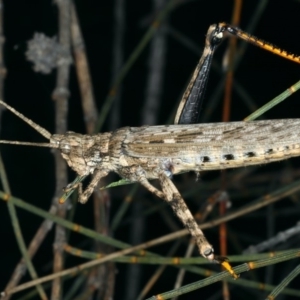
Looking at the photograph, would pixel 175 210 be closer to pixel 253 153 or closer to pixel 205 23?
pixel 253 153

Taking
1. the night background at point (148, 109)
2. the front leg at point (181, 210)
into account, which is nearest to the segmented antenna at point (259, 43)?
the front leg at point (181, 210)

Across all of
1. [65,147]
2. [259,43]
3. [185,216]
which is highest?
[259,43]

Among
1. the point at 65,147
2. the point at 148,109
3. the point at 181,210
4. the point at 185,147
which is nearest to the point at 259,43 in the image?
the point at 185,147

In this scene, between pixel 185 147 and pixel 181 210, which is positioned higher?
pixel 185 147

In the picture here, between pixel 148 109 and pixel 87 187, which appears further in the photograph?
pixel 148 109

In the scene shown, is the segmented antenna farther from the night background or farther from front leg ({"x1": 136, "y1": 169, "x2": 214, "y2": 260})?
the night background

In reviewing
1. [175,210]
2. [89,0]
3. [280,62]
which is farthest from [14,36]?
[175,210]

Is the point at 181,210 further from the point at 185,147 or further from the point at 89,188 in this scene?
the point at 89,188

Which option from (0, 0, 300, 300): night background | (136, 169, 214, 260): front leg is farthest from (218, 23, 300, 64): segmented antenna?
(0, 0, 300, 300): night background
